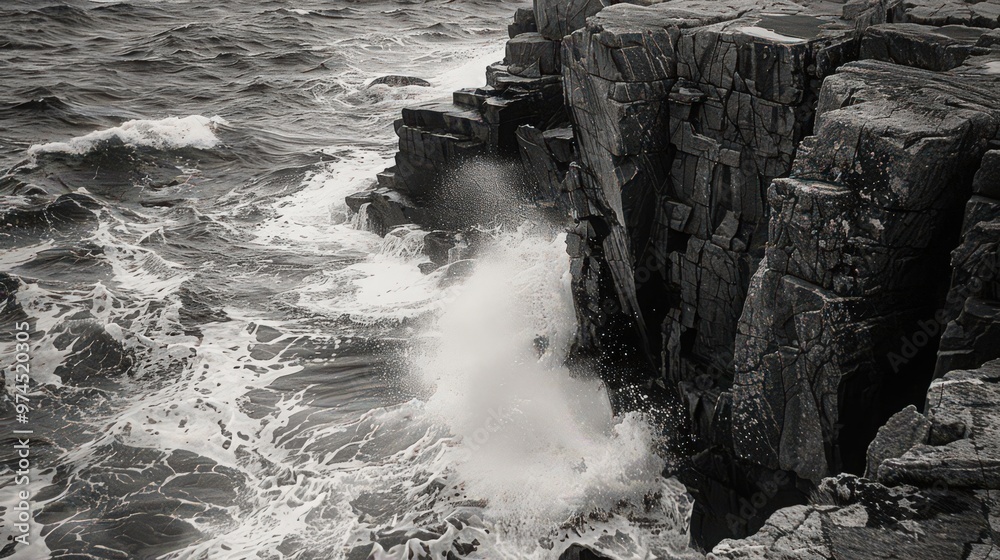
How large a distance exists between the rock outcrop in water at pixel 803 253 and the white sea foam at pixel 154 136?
17.2 meters

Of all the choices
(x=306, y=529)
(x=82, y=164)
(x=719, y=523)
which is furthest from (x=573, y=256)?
(x=82, y=164)

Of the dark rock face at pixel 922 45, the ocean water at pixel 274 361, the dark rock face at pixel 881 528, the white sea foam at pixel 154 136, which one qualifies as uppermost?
the dark rock face at pixel 922 45

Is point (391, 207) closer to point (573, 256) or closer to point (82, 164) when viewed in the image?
point (573, 256)

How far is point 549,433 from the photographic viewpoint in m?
12.9

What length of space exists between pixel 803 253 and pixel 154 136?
77.8 feet

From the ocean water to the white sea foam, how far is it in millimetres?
97

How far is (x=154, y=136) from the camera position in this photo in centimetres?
2594

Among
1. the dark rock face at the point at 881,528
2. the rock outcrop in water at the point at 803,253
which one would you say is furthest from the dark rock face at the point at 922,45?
the dark rock face at the point at 881,528

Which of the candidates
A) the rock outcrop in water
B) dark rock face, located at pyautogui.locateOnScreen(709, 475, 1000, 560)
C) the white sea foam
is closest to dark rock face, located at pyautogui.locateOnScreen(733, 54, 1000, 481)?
the rock outcrop in water

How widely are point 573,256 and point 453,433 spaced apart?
3964mm

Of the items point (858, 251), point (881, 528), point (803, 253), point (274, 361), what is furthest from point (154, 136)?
point (881, 528)

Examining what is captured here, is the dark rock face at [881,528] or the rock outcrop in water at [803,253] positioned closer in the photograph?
the dark rock face at [881,528]

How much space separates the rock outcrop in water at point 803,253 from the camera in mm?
5906

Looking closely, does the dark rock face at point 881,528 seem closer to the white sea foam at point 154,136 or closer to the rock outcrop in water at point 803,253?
the rock outcrop in water at point 803,253
